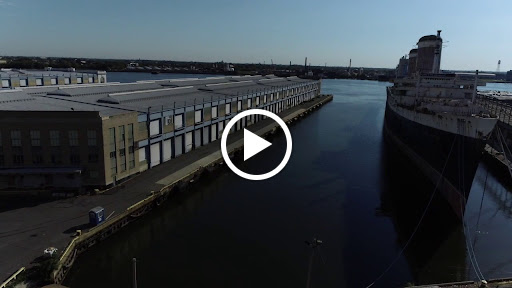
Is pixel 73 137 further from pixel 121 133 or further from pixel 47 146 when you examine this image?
pixel 121 133

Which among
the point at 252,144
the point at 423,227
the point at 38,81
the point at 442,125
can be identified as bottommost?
the point at 423,227

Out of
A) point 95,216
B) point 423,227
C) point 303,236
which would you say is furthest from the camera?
point 423,227

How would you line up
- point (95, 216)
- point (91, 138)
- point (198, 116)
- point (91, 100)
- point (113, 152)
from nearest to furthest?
point (95, 216) → point (91, 138) → point (113, 152) → point (91, 100) → point (198, 116)

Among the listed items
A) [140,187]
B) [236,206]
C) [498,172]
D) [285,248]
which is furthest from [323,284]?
[498,172]

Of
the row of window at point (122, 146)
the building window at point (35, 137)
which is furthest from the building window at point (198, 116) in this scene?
the building window at point (35, 137)

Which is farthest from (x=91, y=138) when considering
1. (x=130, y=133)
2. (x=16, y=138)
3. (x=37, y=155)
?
(x=16, y=138)

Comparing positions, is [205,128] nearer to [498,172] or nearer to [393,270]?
[393,270]

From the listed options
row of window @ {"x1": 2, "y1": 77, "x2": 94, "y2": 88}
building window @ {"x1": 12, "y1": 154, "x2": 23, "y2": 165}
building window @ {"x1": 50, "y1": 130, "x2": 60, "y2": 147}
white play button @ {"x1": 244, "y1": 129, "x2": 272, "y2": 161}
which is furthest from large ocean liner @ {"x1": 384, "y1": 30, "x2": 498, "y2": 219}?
row of window @ {"x1": 2, "y1": 77, "x2": 94, "y2": 88}

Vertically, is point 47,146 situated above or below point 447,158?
above

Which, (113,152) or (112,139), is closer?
(112,139)
